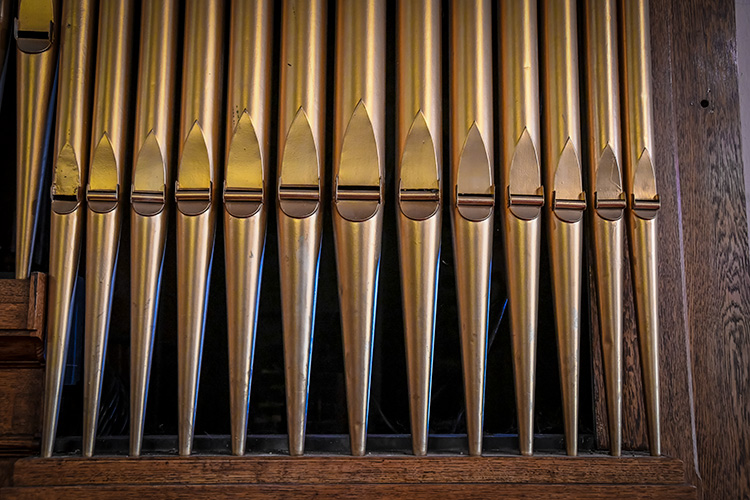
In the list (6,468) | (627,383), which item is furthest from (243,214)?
(627,383)

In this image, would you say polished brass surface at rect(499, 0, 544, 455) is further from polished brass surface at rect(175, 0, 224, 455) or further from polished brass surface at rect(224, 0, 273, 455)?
polished brass surface at rect(175, 0, 224, 455)

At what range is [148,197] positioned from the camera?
8.37ft

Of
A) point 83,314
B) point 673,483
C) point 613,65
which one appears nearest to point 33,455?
point 83,314

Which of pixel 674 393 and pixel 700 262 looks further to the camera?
pixel 700 262

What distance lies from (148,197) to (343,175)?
23.4 inches

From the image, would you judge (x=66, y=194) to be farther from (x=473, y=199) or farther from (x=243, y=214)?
(x=473, y=199)

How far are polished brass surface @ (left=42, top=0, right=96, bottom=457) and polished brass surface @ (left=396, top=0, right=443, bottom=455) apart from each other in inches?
39.3

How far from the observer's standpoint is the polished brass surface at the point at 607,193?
2576 millimetres

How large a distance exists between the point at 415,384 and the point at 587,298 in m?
0.72

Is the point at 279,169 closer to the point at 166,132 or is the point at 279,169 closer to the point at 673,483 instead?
the point at 166,132

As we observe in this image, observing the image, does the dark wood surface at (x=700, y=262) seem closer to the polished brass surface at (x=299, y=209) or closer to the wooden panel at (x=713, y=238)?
the wooden panel at (x=713, y=238)

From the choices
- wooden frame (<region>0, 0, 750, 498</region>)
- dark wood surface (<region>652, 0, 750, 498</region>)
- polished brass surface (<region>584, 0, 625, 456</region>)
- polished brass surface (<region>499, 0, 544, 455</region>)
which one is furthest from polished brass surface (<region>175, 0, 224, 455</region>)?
dark wood surface (<region>652, 0, 750, 498</region>)

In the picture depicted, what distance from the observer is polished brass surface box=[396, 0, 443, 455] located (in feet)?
8.24

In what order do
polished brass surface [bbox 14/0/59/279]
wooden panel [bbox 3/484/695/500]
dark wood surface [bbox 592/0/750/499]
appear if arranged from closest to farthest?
1. wooden panel [bbox 3/484/695/500]
2. polished brass surface [bbox 14/0/59/279]
3. dark wood surface [bbox 592/0/750/499]
